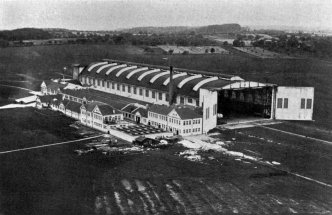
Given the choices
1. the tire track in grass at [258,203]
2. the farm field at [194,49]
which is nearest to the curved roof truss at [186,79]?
the tire track in grass at [258,203]

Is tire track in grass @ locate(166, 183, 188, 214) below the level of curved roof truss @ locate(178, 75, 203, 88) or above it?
below

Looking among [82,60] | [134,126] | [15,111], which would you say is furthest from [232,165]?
[82,60]

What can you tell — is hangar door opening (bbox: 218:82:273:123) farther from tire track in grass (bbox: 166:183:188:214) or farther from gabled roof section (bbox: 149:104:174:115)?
tire track in grass (bbox: 166:183:188:214)

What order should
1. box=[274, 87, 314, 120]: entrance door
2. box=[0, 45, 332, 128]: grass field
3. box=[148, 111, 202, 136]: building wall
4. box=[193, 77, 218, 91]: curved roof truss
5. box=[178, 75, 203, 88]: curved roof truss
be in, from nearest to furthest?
1. box=[148, 111, 202, 136]: building wall
2. box=[193, 77, 218, 91]: curved roof truss
3. box=[274, 87, 314, 120]: entrance door
4. box=[178, 75, 203, 88]: curved roof truss
5. box=[0, 45, 332, 128]: grass field

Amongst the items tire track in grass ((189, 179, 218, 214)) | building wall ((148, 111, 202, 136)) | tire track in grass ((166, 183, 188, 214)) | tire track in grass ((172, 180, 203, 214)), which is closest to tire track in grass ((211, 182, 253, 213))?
tire track in grass ((189, 179, 218, 214))

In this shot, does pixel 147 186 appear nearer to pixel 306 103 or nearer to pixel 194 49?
pixel 306 103

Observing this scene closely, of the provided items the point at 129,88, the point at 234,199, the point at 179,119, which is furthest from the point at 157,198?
the point at 129,88

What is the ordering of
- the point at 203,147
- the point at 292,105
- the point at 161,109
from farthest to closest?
the point at 292,105 → the point at 161,109 → the point at 203,147

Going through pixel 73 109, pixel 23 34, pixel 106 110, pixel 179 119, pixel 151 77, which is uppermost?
pixel 23 34
